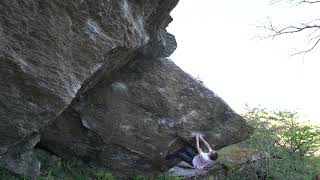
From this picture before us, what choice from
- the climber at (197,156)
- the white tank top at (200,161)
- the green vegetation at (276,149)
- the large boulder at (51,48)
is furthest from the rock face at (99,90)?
the green vegetation at (276,149)

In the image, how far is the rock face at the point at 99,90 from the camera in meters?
7.33

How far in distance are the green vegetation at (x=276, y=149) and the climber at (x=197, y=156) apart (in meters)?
2.99

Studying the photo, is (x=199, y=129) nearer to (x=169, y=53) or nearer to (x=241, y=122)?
(x=241, y=122)

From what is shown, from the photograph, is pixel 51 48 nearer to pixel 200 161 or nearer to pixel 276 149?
pixel 200 161

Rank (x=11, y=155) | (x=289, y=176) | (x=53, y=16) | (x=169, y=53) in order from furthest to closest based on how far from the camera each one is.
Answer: (x=289, y=176)
(x=169, y=53)
(x=11, y=155)
(x=53, y=16)

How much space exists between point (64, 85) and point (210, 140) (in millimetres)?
5692

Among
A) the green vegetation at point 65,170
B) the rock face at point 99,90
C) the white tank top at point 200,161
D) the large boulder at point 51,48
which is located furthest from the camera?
the white tank top at point 200,161

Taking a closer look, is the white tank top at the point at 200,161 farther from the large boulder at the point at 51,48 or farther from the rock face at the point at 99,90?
the large boulder at the point at 51,48

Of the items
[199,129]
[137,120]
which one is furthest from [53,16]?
[199,129]

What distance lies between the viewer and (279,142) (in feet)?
48.6

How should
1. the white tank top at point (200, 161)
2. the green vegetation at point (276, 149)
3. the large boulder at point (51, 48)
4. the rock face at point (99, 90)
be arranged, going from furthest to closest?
the green vegetation at point (276, 149), the white tank top at point (200, 161), the rock face at point (99, 90), the large boulder at point (51, 48)

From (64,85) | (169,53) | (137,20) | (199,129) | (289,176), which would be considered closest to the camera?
(64,85)

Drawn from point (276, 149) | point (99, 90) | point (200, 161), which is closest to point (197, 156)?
point (200, 161)

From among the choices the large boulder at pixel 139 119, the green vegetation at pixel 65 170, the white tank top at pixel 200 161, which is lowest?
the green vegetation at pixel 65 170
